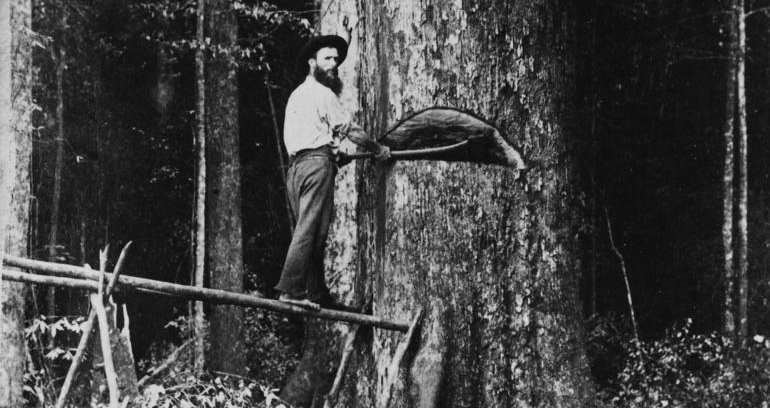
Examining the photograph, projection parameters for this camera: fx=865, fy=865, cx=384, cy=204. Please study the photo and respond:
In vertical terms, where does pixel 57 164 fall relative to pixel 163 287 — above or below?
above

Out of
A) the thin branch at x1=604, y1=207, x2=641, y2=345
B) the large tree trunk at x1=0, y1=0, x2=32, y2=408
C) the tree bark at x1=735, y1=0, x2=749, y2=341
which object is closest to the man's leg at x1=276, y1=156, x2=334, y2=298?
the large tree trunk at x1=0, y1=0, x2=32, y2=408

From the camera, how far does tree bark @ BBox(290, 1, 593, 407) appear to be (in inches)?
159

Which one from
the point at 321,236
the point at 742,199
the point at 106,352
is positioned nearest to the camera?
the point at 106,352

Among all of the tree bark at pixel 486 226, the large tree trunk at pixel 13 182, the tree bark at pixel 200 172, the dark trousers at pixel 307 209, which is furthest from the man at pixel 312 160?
the tree bark at pixel 200 172

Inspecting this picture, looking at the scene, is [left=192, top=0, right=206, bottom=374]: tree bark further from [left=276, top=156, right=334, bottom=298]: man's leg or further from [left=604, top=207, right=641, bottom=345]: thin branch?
[left=276, top=156, right=334, bottom=298]: man's leg

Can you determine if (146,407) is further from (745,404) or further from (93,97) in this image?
(93,97)

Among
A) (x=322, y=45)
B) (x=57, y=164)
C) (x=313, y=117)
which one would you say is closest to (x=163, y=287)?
(x=313, y=117)

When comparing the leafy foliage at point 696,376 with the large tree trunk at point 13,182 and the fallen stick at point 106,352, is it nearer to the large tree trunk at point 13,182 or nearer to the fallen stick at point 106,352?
the large tree trunk at point 13,182

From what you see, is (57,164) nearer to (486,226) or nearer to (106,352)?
(106,352)

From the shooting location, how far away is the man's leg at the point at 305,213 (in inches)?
189

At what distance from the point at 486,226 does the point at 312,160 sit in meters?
1.25

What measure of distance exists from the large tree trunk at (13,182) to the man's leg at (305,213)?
6076mm

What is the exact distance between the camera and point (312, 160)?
4863 millimetres

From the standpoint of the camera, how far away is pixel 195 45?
12.6 metres
